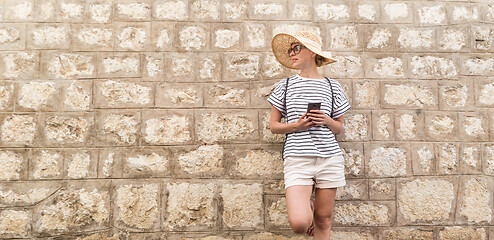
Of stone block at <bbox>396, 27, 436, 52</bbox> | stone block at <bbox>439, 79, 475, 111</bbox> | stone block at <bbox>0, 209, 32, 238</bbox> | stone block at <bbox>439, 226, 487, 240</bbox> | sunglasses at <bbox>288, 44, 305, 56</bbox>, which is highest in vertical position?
stone block at <bbox>396, 27, 436, 52</bbox>

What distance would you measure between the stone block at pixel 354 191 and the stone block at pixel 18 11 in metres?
3.42

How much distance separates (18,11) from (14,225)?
2018 millimetres

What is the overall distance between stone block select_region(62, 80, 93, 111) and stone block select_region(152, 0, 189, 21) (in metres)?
0.96

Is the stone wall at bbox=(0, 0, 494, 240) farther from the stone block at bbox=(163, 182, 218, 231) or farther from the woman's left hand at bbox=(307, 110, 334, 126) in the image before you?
the woman's left hand at bbox=(307, 110, 334, 126)

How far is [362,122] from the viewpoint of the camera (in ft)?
11.3

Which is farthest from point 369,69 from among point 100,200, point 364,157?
point 100,200

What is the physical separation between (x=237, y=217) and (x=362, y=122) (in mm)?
1511

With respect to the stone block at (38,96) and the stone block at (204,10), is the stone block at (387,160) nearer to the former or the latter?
the stone block at (204,10)

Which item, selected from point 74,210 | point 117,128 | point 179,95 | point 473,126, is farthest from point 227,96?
point 473,126

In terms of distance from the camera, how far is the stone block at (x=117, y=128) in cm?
334

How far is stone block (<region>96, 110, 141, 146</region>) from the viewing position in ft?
11.0

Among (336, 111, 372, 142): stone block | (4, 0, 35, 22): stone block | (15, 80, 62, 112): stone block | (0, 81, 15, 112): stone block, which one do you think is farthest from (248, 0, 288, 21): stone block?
(0, 81, 15, 112): stone block

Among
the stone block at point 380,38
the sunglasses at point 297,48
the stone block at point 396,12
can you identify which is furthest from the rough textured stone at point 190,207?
the stone block at point 396,12

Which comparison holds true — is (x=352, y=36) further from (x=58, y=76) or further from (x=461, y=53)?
(x=58, y=76)
